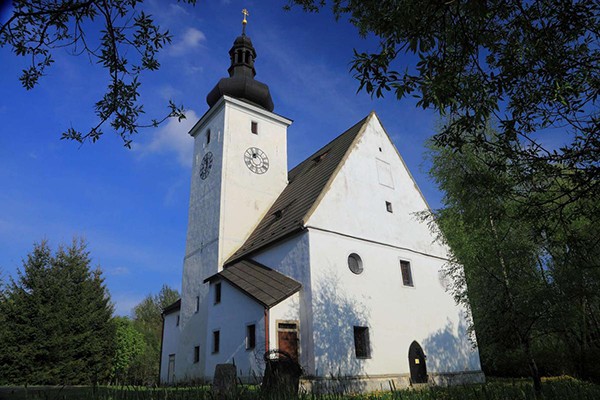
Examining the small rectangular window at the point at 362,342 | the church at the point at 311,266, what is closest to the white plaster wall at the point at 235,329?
the church at the point at 311,266

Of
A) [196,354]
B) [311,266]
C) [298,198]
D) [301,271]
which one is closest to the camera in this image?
[311,266]

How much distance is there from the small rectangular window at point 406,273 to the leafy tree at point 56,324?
53.1ft

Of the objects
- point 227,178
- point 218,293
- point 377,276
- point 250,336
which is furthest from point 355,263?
point 227,178

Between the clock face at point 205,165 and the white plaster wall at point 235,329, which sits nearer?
the white plaster wall at point 235,329

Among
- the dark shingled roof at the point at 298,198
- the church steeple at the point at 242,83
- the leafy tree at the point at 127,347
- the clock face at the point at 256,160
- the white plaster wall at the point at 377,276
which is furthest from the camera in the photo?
the leafy tree at the point at 127,347

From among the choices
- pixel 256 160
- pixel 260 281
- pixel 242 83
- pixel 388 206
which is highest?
pixel 242 83

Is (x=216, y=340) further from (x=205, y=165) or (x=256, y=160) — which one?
(x=205, y=165)

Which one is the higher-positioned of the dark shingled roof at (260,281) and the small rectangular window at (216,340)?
the dark shingled roof at (260,281)

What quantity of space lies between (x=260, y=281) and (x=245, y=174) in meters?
7.79

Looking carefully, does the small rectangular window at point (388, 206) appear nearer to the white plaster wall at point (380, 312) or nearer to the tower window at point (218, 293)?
the white plaster wall at point (380, 312)

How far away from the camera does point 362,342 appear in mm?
14633

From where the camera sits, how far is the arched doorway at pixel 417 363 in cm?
1549

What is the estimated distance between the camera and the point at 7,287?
23.1 metres

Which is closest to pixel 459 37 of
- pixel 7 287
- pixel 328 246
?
pixel 328 246
